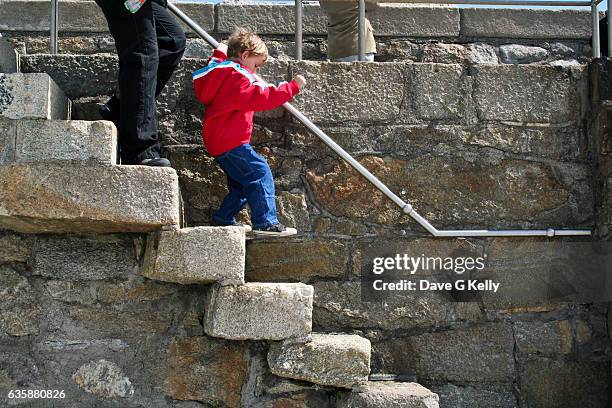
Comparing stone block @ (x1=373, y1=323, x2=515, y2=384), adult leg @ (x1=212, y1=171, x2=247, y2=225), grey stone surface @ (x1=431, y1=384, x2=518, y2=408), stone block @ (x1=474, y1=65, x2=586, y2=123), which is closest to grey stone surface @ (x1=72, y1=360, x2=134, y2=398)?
adult leg @ (x1=212, y1=171, x2=247, y2=225)

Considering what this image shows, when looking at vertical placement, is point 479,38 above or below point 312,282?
above

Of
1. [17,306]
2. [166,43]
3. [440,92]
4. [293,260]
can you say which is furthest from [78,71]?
[440,92]

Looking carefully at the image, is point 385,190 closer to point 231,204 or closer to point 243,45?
point 231,204

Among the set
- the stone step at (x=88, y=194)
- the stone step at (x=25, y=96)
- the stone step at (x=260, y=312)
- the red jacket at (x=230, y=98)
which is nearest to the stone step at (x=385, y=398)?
the stone step at (x=260, y=312)

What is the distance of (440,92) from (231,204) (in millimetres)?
1279

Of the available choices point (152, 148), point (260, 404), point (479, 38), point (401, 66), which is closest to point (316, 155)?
point (401, 66)

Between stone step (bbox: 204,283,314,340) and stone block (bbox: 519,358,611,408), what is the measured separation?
1.34 metres

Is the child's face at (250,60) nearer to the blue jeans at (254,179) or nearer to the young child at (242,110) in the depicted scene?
the young child at (242,110)

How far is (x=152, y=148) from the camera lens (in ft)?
12.4

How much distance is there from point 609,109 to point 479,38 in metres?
2.40

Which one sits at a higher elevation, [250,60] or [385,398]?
[250,60]

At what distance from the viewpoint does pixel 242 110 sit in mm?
3959

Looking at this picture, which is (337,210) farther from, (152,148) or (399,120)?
(152,148)

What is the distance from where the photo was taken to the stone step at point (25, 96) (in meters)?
3.56
